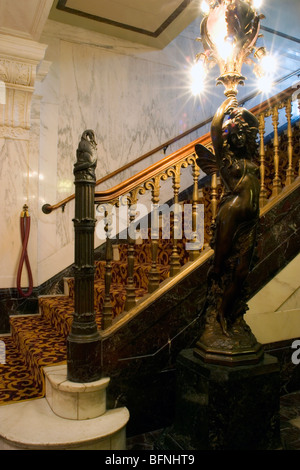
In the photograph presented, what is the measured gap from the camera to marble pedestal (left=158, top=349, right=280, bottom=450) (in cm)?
171

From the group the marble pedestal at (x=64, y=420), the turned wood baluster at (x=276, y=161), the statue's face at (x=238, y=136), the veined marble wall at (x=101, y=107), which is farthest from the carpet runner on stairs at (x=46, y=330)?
the statue's face at (x=238, y=136)

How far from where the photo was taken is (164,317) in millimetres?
2227

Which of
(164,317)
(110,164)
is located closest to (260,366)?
(164,317)

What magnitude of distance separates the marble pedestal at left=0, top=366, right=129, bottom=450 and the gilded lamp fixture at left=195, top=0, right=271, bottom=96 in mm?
1851

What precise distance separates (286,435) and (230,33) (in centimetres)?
235

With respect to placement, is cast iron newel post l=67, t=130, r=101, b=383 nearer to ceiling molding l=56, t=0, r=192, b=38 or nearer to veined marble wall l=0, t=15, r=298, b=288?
veined marble wall l=0, t=15, r=298, b=288

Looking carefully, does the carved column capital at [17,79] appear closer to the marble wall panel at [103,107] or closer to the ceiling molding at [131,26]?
the marble wall panel at [103,107]

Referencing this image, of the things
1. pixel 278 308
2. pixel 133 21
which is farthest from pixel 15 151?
pixel 278 308

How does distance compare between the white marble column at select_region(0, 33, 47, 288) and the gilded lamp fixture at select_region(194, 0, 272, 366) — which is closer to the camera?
the gilded lamp fixture at select_region(194, 0, 272, 366)

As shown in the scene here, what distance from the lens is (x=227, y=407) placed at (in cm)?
171

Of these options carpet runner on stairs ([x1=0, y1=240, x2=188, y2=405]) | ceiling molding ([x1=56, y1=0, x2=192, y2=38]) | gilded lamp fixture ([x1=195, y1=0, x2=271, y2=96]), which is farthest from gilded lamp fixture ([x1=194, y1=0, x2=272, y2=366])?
ceiling molding ([x1=56, y1=0, x2=192, y2=38])

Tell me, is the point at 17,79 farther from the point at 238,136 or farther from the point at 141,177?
the point at 238,136

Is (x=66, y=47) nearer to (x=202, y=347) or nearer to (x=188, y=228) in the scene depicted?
(x=188, y=228)

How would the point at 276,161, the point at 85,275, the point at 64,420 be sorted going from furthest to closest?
the point at 276,161
the point at 85,275
the point at 64,420
